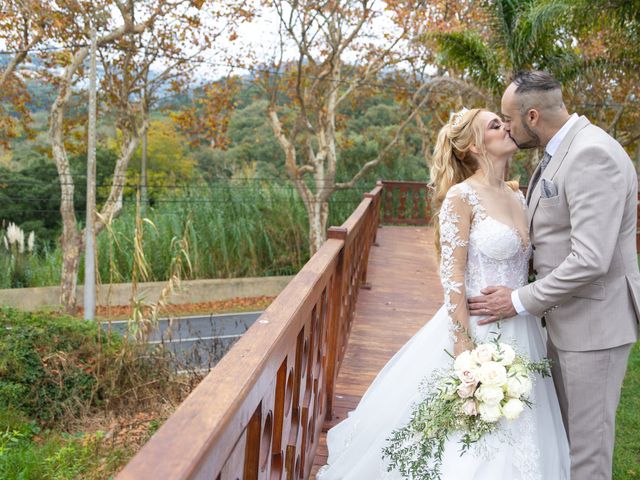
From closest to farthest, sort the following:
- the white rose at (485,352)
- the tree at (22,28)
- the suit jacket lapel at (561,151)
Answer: the white rose at (485,352), the suit jacket lapel at (561,151), the tree at (22,28)

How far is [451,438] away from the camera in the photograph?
2891 millimetres

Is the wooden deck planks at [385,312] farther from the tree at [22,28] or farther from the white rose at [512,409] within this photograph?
the tree at [22,28]

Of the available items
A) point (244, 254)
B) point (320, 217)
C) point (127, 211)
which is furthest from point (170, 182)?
point (320, 217)

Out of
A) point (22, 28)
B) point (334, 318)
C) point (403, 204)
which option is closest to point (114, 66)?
point (22, 28)

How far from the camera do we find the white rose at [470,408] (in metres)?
2.63

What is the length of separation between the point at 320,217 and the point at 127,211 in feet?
26.1

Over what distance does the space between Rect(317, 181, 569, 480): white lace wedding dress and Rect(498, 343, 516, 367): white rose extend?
0.31 metres

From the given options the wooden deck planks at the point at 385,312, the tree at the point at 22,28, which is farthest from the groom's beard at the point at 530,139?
the tree at the point at 22,28

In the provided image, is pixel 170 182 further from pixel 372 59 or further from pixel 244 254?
pixel 372 59

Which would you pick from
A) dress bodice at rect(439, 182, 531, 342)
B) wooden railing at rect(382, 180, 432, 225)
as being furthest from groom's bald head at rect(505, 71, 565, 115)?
wooden railing at rect(382, 180, 432, 225)

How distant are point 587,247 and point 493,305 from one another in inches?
21.5

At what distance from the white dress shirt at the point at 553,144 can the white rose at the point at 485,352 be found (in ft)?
0.93

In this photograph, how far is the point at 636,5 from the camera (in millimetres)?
10812

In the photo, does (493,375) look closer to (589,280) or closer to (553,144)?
(589,280)
